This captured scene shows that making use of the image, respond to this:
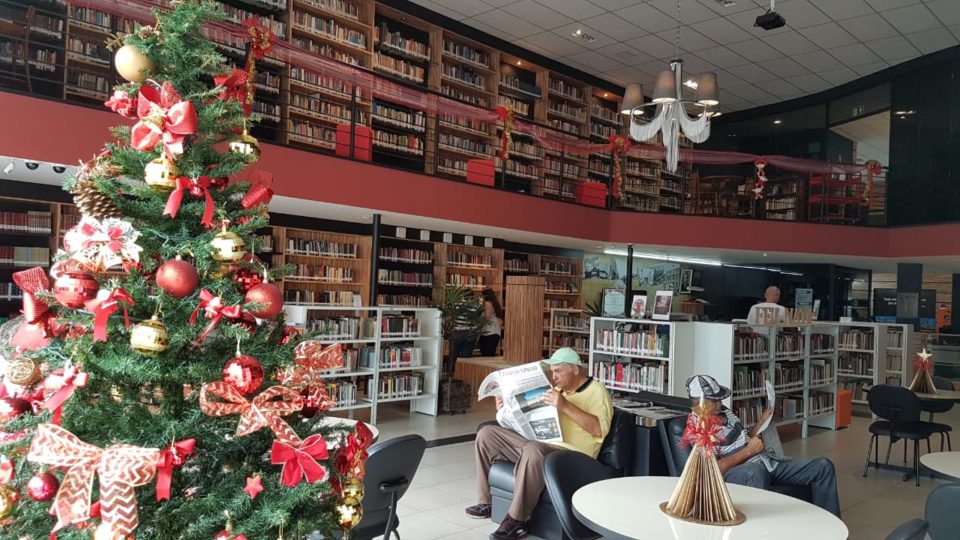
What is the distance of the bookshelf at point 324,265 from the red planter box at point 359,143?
164 centimetres

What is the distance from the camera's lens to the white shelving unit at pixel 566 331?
1282 centimetres

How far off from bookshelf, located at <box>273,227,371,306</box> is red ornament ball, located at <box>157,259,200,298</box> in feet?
26.8

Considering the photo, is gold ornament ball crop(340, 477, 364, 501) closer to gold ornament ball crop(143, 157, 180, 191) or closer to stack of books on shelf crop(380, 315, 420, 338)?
gold ornament ball crop(143, 157, 180, 191)

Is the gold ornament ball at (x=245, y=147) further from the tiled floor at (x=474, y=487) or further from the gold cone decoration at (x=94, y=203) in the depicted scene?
the tiled floor at (x=474, y=487)

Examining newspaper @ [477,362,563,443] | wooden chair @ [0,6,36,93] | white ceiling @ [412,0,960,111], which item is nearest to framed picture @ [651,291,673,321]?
newspaper @ [477,362,563,443]

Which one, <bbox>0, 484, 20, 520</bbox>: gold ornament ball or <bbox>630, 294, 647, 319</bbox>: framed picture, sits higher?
<bbox>630, 294, 647, 319</bbox>: framed picture

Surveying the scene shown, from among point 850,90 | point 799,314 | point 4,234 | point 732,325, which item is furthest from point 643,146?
point 4,234

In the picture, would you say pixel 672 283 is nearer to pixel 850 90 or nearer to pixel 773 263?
pixel 773 263

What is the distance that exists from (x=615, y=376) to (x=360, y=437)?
19.9 feet

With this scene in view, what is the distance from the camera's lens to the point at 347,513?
177cm

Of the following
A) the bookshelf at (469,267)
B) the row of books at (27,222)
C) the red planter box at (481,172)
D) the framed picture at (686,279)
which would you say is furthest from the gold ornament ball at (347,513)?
the framed picture at (686,279)

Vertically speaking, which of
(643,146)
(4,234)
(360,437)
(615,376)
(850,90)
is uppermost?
(850,90)

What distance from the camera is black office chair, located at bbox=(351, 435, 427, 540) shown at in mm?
3197

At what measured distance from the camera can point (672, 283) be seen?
54.4 ft
